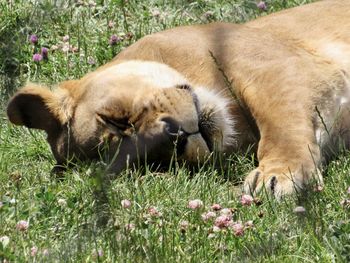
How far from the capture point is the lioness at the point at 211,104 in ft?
13.3

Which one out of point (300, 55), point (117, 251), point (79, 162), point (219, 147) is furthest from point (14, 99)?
point (117, 251)

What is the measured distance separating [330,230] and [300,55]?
59.7 inches

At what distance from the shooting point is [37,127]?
4.54 m

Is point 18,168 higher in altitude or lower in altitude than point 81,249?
lower

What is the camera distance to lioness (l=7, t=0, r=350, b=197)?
4062 millimetres

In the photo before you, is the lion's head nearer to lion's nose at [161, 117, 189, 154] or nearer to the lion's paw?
lion's nose at [161, 117, 189, 154]

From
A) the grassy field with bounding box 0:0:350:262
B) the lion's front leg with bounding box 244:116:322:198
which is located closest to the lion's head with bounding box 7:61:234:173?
the grassy field with bounding box 0:0:350:262

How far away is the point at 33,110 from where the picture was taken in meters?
4.54

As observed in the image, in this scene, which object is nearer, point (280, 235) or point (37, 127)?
point (280, 235)

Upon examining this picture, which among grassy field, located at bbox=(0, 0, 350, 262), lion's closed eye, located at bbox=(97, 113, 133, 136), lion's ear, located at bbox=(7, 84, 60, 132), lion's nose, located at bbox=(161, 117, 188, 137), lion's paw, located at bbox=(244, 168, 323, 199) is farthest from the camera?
lion's ear, located at bbox=(7, 84, 60, 132)

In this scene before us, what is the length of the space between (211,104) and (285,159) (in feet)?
1.68

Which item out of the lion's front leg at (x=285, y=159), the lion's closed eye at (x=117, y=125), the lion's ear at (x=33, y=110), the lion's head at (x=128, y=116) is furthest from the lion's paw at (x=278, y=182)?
the lion's ear at (x=33, y=110)

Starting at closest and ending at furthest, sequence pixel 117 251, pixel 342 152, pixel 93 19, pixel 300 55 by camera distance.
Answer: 1. pixel 117 251
2. pixel 342 152
3. pixel 300 55
4. pixel 93 19

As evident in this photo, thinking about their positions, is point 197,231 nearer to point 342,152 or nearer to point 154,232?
point 154,232
